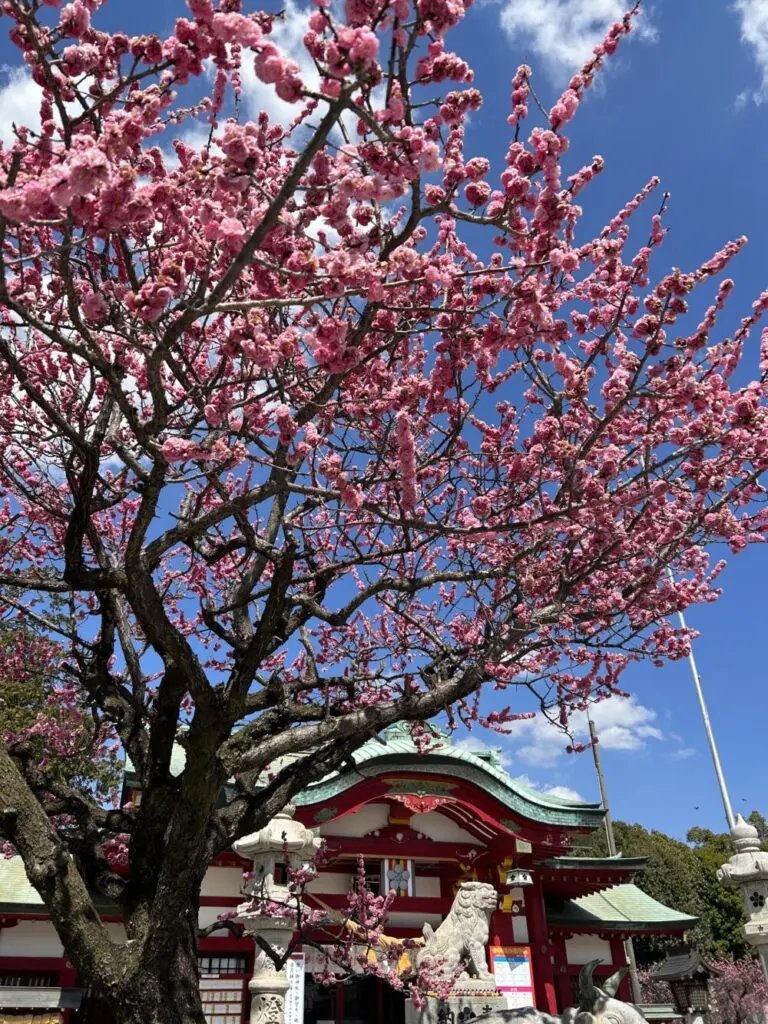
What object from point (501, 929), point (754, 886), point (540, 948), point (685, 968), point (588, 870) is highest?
point (588, 870)

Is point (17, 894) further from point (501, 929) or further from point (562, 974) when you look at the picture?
point (562, 974)

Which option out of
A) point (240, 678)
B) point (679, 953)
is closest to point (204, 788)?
point (240, 678)

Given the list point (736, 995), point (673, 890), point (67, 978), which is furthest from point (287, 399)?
point (673, 890)

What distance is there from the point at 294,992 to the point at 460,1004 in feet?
6.88

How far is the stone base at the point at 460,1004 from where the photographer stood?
906cm

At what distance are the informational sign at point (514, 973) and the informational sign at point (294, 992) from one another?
5.01 metres

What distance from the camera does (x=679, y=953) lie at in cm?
1845

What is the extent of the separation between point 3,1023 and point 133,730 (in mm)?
5953

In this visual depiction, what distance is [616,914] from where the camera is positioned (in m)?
15.8

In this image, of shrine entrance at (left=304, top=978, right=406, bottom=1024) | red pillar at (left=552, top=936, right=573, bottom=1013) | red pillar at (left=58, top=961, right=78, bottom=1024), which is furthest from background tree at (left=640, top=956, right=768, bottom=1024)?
red pillar at (left=58, top=961, right=78, bottom=1024)

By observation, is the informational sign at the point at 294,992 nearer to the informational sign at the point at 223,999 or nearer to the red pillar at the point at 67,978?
the informational sign at the point at 223,999

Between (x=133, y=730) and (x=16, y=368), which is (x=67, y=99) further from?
(x=133, y=730)

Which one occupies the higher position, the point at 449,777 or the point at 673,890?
the point at 673,890

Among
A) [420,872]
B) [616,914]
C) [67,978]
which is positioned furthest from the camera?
[616,914]
